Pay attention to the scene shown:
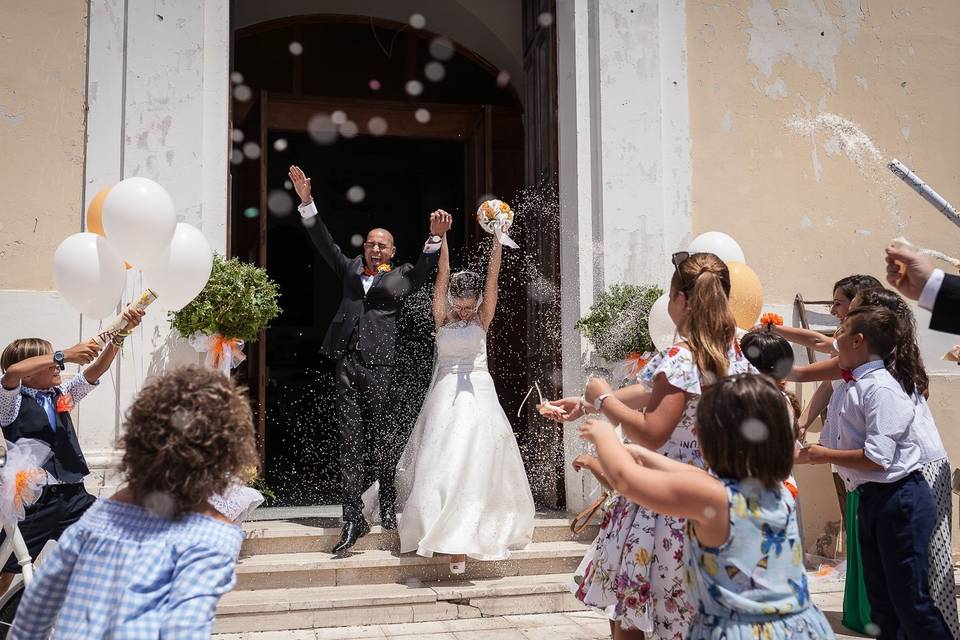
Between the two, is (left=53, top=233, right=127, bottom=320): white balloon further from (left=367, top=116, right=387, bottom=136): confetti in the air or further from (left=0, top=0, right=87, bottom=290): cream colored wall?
(left=367, top=116, right=387, bottom=136): confetti in the air

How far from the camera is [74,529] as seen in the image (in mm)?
1928

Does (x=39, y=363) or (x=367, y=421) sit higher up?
(x=39, y=363)

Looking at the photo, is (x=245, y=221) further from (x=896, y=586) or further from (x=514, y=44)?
(x=896, y=586)

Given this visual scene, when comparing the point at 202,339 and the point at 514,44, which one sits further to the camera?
the point at 514,44

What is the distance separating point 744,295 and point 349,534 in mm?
2983

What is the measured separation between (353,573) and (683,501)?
141 inches

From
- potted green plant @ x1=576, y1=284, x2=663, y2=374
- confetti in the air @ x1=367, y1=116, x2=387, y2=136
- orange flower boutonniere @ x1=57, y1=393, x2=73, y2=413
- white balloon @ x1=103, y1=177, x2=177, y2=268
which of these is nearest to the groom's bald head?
potted green plant @ x1=576, y1=284, x2=663, y2=374

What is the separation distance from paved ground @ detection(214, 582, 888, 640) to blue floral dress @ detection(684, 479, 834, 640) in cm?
257

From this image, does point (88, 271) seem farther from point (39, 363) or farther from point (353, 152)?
point (353, 152)

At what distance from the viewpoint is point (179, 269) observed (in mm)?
3938

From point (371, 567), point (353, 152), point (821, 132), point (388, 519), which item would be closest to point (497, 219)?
point (388, 519)

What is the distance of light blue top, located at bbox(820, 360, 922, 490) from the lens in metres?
3.52

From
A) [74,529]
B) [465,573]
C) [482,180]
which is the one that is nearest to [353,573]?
[465,573]

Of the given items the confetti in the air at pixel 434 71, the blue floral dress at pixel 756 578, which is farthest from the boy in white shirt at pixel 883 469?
the confetti in the air at pixel 434 71
